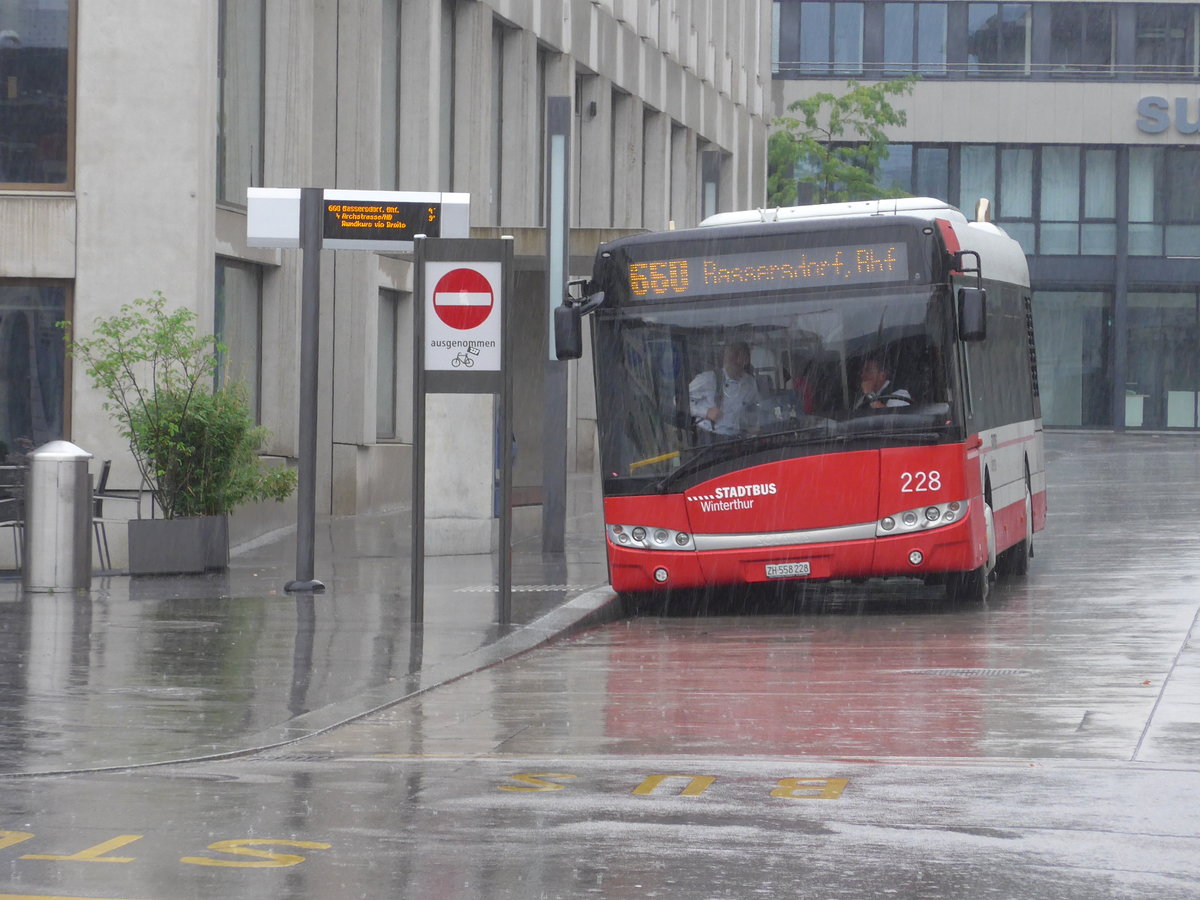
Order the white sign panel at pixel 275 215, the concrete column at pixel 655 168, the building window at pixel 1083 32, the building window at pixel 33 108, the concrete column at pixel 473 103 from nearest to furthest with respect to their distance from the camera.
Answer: the white sign panel at pixel 275 215 → the building window at pixel 33 108 → the concrete column at pixel 473 103 → the concrete column at pixel 655 168 → the building window at pixel 1083 32

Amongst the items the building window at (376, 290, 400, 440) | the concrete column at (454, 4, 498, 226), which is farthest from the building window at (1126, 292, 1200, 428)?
the building window at (376, 290, 400, 440)

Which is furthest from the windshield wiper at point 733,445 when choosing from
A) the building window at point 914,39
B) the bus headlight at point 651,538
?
the building window at point 914,39

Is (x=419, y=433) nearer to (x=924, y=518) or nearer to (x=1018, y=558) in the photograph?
(x=924, y=518)

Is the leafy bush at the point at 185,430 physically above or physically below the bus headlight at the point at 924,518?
above

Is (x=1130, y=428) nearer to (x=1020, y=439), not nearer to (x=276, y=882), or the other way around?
(x=1020, y=439)

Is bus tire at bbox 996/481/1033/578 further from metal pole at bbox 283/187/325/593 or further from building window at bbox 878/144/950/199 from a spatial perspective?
building window at bbox 878/144/950/199

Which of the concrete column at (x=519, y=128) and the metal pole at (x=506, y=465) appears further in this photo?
the concrete column at (x=519, y=128)

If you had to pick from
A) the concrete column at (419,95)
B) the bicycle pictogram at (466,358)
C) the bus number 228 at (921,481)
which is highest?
the concrete column at (419,95)

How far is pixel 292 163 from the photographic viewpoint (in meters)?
24.4

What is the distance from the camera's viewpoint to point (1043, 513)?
69.8 feet

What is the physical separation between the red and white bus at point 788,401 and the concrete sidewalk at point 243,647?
46.5 inches

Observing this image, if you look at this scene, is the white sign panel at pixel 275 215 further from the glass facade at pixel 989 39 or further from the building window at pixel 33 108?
the glass facade at pixel 989 39

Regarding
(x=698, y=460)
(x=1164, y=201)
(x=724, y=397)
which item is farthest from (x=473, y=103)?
(x=1164, y=201)

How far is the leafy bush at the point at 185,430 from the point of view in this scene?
1806 cm
